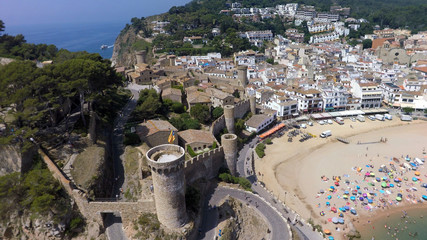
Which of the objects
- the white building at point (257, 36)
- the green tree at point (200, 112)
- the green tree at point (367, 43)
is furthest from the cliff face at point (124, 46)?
the green tree at point (367, 43)

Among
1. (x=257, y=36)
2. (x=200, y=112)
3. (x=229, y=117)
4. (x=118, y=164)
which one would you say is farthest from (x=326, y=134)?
(x=257, y=36)

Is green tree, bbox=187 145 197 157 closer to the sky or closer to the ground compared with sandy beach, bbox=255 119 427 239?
closer to the sky

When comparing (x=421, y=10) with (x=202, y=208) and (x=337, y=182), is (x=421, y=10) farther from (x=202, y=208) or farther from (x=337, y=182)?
(x=202, y=208)

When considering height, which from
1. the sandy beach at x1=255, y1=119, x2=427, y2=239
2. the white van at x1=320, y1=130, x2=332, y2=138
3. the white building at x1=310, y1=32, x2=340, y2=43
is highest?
the white building at x1=310, y1=32, x2=340, y2=43

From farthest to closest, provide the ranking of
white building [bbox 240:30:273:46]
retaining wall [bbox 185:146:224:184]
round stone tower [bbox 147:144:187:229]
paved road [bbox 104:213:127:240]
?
white building [bbox 240:30:273:46], retaining wall [bbox 185:146:224:184], paved road [bbox 104:213:127:240], round stone tower [bbox 147:144:187:229]

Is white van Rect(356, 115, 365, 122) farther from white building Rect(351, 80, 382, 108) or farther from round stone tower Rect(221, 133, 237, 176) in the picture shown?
round stone tower Rect(221, 133, 237, 176)

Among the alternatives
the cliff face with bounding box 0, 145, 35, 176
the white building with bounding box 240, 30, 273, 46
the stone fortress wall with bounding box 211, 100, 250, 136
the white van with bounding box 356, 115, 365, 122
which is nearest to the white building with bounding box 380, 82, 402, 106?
the white van with bounding box 356, 115, 365, 122

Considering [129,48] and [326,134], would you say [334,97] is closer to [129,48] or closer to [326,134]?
[326,134]
